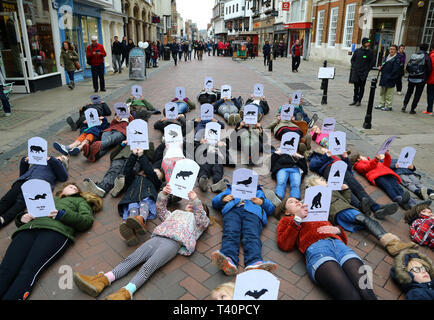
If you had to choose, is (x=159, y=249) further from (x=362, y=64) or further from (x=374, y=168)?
(x=362, y=64)

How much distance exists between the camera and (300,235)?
333 centimetres

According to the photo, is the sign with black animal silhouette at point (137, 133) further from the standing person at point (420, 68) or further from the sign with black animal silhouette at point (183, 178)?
the standing person at point (420, 68)

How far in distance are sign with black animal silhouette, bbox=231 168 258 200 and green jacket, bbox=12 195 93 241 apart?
5.78 feet

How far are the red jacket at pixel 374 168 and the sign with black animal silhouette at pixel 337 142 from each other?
2.32ft

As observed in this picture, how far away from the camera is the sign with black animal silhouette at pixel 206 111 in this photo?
6652 mm

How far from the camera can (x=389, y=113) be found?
9289 millimetres

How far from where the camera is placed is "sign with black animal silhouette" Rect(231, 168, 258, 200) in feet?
→ 11.2

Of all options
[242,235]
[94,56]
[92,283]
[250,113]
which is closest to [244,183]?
[242,235]

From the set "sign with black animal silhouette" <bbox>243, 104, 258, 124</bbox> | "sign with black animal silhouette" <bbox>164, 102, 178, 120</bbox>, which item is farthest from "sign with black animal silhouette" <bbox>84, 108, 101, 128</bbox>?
"sign with black animal silhouette" <bbox>243, 104, 258, 124</bbox>

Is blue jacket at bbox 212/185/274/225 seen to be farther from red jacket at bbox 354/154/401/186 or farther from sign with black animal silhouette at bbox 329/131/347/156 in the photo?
red jacket at bbox 354/154/401/186

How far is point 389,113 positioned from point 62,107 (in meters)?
10.00

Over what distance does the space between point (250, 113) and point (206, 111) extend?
1059 millimetres
